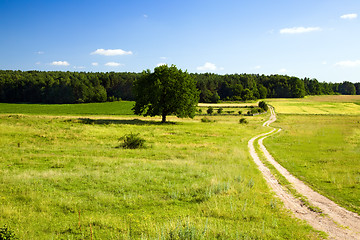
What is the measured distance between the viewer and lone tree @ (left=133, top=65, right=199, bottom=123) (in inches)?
2265

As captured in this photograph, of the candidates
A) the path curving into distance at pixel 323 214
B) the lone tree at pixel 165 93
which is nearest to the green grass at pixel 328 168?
the path curving into distance at pixel 323 214

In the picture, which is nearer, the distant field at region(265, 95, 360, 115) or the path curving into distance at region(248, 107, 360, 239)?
the path curving into distance at region(248, 107, 360, 239)

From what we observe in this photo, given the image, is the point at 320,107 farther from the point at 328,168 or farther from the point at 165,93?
the point at 328,168

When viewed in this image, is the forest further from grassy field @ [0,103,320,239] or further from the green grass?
grassy field @ [0,103,320,239]

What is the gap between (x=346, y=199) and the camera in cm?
1309

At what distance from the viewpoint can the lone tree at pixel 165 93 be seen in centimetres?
5753

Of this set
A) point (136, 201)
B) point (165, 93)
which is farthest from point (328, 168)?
point (165, 93)

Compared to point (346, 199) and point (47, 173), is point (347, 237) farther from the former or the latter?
point (47, 173)

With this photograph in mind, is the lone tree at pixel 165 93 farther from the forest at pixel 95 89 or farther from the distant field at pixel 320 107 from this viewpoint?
the distant field at pixel 320 107

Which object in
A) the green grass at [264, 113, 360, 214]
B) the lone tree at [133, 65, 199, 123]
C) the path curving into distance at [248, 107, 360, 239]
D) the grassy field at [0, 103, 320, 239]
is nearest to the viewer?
the grassy field at [0, 103, 320, 239]

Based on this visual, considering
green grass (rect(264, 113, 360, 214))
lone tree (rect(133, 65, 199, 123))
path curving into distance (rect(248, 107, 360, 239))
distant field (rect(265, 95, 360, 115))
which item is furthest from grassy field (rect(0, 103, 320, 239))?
distant field (rect(265, 95, 360, 115))

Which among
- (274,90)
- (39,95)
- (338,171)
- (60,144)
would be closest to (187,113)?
(60,144)

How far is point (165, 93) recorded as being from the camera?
58.9 metres

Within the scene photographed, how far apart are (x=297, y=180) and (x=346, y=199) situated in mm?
4056
